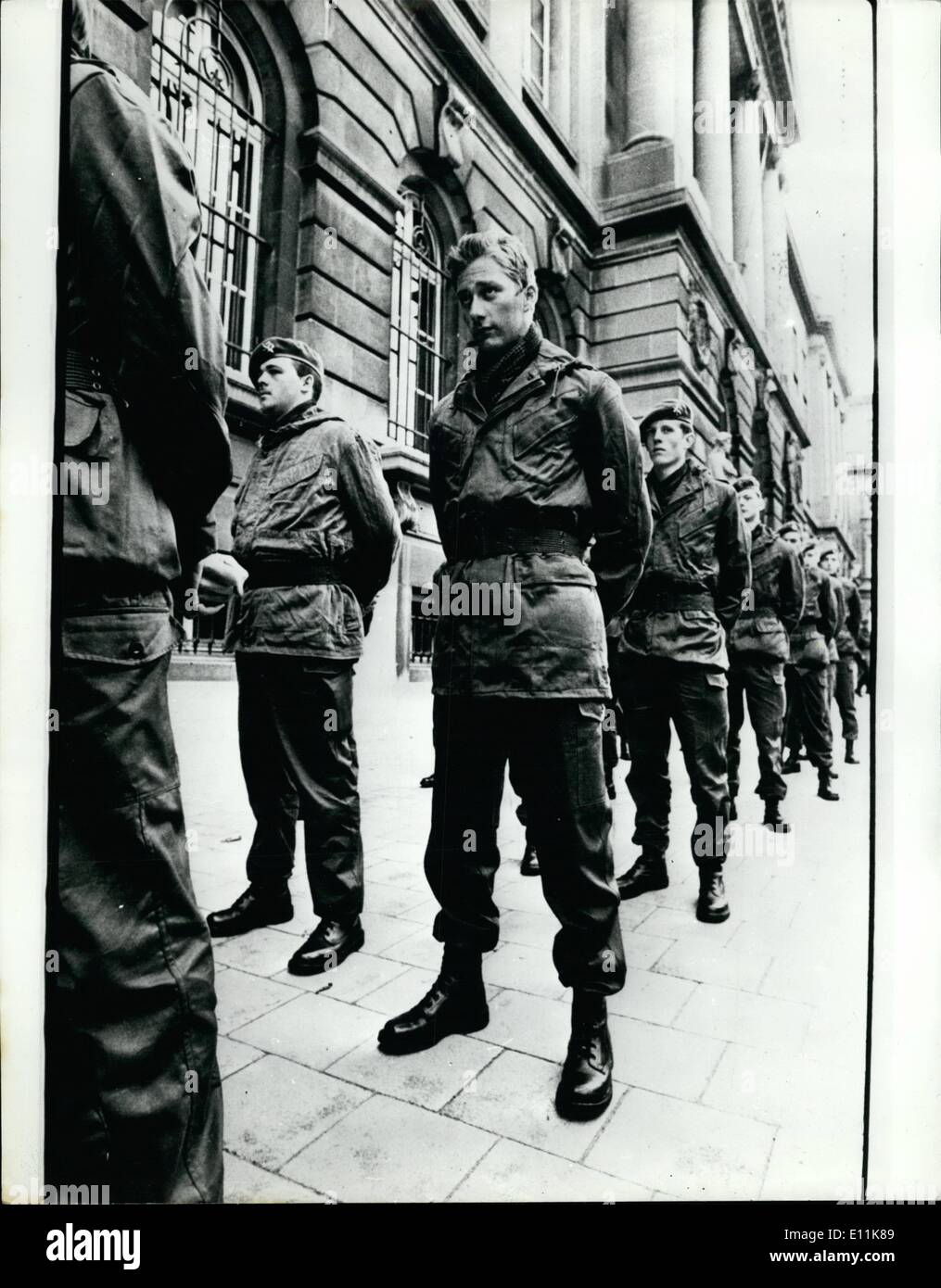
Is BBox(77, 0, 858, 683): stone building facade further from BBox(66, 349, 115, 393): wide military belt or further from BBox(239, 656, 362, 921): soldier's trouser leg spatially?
BBox(66, 349, 115, 393): wide military belt

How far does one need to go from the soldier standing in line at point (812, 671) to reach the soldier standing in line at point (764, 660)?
1.61 ft

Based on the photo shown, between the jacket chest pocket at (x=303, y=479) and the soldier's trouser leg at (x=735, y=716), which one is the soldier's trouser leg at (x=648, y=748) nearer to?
the soldier's trouser leg at (x=735, y=716)

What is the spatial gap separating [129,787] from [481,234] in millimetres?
1599

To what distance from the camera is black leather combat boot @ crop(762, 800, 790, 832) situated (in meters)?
4.39

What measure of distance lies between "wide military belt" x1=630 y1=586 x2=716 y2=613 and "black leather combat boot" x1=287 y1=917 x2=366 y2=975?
1.84m

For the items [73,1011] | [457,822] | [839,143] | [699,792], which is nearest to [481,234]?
[839,143]

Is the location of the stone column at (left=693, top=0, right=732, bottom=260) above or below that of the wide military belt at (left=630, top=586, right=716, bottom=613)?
above

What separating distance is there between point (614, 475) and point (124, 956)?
1.54 m

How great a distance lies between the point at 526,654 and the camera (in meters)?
1.84

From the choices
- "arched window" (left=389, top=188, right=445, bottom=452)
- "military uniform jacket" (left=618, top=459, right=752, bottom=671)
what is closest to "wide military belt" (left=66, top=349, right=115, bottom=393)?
"military uniform jacket" (left=618, top=459, right=752, bottom=671)

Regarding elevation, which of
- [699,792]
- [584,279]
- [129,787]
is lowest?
[699,792]

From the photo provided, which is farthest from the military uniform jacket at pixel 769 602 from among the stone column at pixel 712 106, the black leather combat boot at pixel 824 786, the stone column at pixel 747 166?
the stone column at pixel 747 166

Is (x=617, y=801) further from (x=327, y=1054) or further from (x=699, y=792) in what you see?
(x=327, y=1054)

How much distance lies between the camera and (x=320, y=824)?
97.8 inches
